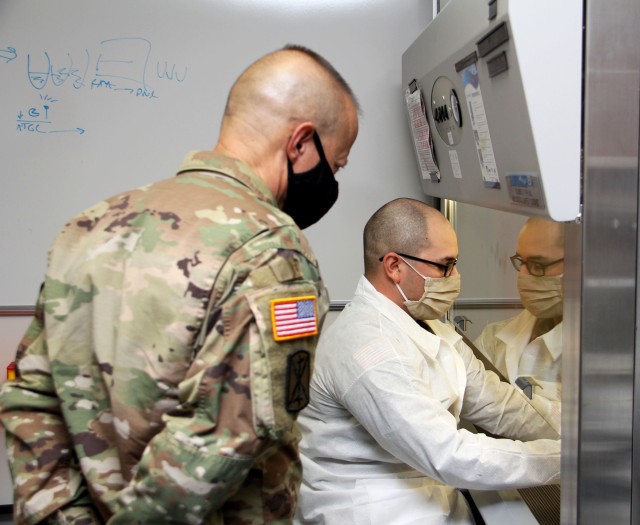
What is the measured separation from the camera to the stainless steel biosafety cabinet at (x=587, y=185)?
969 mm

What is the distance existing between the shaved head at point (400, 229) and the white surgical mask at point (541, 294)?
1.04 ft

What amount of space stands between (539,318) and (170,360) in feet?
2.40

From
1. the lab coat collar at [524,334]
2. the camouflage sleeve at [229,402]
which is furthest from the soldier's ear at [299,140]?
the lab coat collar at [524,334]

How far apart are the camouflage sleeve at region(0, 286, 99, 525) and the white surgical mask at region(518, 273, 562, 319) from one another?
0.80 m

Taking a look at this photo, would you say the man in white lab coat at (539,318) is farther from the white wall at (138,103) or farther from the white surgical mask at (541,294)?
the white wall at (138,103)

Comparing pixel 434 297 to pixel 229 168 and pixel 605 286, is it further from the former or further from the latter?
pixel 229 168

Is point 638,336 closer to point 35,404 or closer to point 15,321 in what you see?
point 35,404

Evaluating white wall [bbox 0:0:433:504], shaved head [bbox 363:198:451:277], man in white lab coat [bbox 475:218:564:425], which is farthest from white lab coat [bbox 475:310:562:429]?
white wall [bbox 0:0:433:504]

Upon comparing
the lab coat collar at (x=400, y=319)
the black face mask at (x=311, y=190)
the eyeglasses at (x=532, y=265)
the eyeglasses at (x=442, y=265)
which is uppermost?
the black face mask at (x=311, y=190)

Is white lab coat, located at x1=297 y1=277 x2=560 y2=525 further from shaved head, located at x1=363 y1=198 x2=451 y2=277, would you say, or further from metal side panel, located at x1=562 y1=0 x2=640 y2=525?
metal side panel, located at x1=562 y1=0 x2=640 y2=525

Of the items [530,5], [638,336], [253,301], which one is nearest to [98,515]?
[253,301]

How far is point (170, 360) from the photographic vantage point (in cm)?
89

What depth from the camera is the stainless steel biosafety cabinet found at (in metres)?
0.97

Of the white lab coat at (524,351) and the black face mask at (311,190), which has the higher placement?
the black face mask at (311,190)
